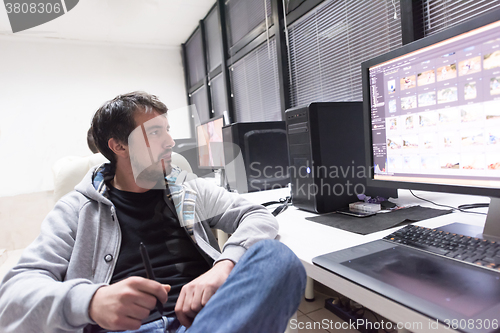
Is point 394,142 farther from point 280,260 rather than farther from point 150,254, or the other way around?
point 150,254

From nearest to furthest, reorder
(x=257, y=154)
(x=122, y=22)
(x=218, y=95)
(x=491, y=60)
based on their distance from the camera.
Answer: (x=491, y=60) < (x=257, y=154) < (x=122, y=22) < (x=218, y=95)

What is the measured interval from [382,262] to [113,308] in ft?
1.65

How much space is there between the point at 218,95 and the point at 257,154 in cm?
224

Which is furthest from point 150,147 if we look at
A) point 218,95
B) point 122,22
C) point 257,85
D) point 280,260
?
point 218,95

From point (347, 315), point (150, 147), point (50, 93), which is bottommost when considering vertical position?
point (347, 315)

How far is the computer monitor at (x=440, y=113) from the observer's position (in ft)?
1.94

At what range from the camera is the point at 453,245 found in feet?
1.82

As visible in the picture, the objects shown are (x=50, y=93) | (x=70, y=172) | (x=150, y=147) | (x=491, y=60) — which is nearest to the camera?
(x=491, y=60)

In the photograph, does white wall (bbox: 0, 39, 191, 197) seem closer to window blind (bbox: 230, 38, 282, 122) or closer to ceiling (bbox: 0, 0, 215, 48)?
ceiling (bbox: 0, 0, 215, 48)

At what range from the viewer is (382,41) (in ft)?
5.13

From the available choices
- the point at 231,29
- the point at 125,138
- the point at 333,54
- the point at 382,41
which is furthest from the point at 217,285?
the point at 231,29

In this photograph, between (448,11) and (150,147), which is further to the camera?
(448,11)

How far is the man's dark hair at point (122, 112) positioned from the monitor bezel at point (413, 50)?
1.99 feet

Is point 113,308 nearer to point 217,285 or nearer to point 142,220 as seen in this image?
point 217,285
